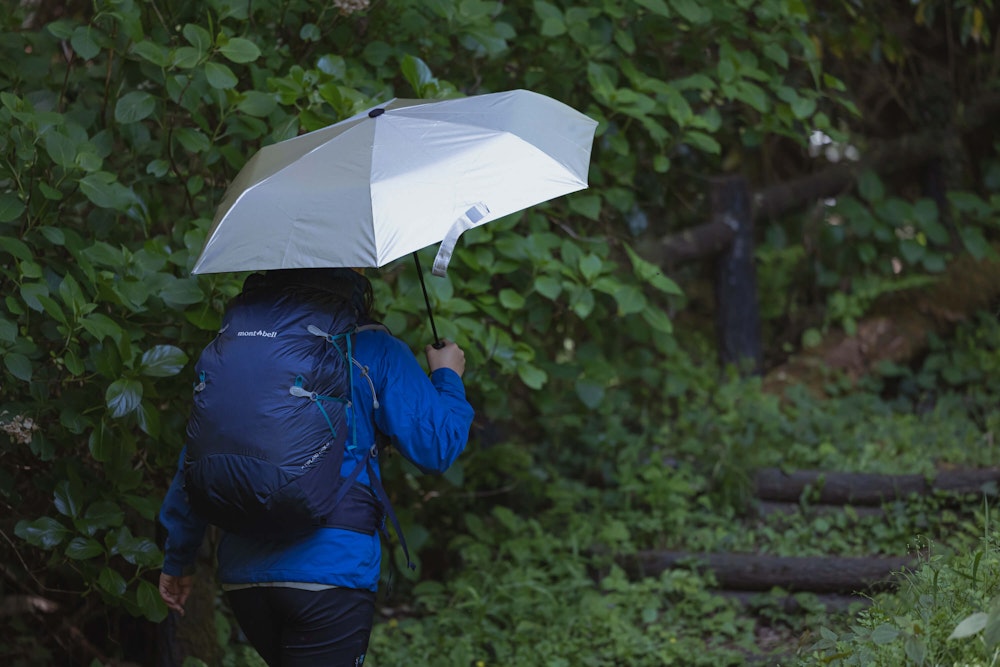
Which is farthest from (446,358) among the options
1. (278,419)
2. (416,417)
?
(278,419)

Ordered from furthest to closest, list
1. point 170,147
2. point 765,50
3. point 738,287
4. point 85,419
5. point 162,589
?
1. point 738,287
2. point 765,50
3. point 170,147
4. point 85,419
5. point 162,589

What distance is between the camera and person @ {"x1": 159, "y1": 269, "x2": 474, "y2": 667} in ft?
8.40

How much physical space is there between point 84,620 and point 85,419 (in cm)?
122

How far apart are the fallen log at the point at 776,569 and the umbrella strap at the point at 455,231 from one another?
8.55 ft

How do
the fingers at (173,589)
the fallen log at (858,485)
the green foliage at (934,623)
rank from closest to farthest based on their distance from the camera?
the green foliage at (934,623)
the fingers at (173,589)
the fallen log at (858,485)

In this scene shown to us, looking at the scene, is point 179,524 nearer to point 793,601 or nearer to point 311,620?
point 311,620

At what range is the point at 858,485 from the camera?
497 centimetres

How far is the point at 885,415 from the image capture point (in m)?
5.92

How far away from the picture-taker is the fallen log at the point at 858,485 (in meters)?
4.83

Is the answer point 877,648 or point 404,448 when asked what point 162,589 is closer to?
point 404,448

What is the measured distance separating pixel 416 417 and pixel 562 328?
2518 mm

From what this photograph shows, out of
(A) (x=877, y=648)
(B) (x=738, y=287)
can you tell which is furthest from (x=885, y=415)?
(A) (x=877, y=648)

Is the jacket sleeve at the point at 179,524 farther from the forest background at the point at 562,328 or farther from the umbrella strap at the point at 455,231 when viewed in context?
the umbrella strap at the point at 455,231

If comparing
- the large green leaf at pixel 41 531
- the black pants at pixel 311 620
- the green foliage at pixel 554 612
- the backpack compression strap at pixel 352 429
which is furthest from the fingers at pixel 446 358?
the green foliage at pixel 554 612
